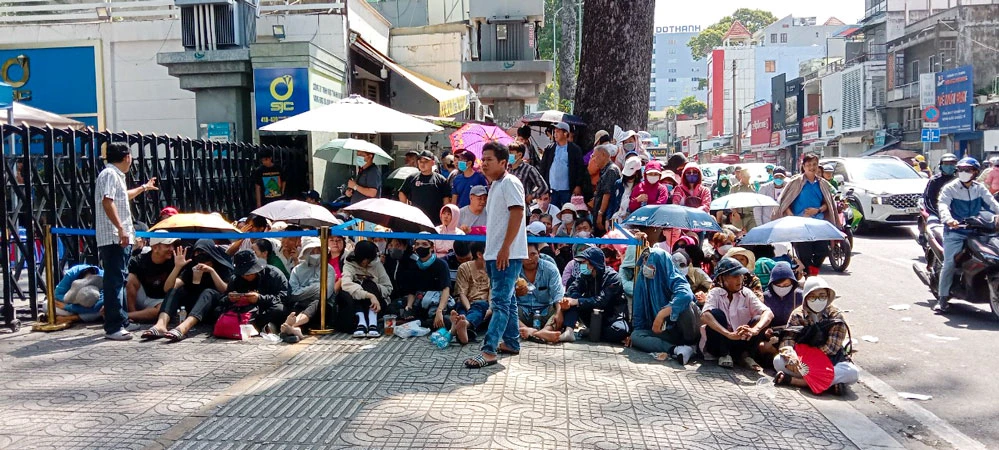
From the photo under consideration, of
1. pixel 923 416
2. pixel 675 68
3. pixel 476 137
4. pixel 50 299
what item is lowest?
pixel 923 416

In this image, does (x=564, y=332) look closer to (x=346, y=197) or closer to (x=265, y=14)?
(x=346, y=197)

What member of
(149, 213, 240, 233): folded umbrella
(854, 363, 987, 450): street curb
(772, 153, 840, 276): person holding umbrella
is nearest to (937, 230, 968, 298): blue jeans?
(772, 153, 840, 276): person holding umbrella

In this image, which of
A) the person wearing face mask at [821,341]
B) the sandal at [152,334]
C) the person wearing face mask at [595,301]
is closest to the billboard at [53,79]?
the sandal at [152,334]

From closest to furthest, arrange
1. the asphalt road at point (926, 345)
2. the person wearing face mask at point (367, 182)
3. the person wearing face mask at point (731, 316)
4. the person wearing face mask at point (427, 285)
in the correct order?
the asphalt road at point (926, 345)
the person wearing face mask at point (731, 316)
the person wearing face mask at point (427, 285)
the person wearing face mask at point (367, 182)

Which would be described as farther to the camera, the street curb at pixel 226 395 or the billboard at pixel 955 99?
the billboard at pixel 955 99

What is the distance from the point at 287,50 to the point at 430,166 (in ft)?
15.0

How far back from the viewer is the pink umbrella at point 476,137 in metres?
12.7

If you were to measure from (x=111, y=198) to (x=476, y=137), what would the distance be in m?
6.75

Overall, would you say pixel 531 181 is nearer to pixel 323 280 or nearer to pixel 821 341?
pixel 323 280

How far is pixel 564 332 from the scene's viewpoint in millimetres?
7676

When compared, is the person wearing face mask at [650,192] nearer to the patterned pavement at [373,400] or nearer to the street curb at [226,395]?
the patterned pavement at [373,400]

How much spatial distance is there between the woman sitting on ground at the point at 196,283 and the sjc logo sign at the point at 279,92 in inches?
239

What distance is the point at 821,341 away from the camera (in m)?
6.38

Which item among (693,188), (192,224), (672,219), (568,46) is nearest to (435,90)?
(568,46)
